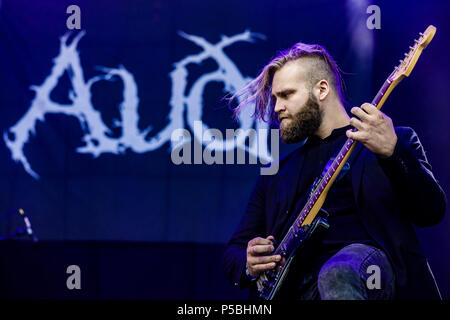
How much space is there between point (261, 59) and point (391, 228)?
7.41 feet

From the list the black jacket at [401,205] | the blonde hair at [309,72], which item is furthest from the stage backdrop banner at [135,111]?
the black jacket at [401,205]

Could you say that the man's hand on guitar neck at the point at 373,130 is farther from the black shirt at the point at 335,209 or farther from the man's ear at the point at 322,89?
the man's ear at the point at 322,89

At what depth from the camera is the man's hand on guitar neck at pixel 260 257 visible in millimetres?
2035

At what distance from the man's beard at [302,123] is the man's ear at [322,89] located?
0.06 m

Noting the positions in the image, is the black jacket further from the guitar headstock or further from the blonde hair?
the blonde hair

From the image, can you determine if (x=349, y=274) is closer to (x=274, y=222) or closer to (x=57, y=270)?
(x=274, y=222)

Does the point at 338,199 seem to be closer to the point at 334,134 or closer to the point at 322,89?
the point at 334,134

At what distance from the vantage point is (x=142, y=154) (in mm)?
3941

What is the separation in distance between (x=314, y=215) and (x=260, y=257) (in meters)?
0.29

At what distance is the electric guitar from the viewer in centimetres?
187

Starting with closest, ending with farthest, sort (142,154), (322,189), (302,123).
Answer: (322,189) < (302,123) < (142,154)

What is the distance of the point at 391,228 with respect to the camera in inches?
75.4

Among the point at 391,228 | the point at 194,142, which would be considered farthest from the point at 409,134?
the point at 194,142

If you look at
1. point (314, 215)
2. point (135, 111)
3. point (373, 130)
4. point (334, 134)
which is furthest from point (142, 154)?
point (373, 130)
